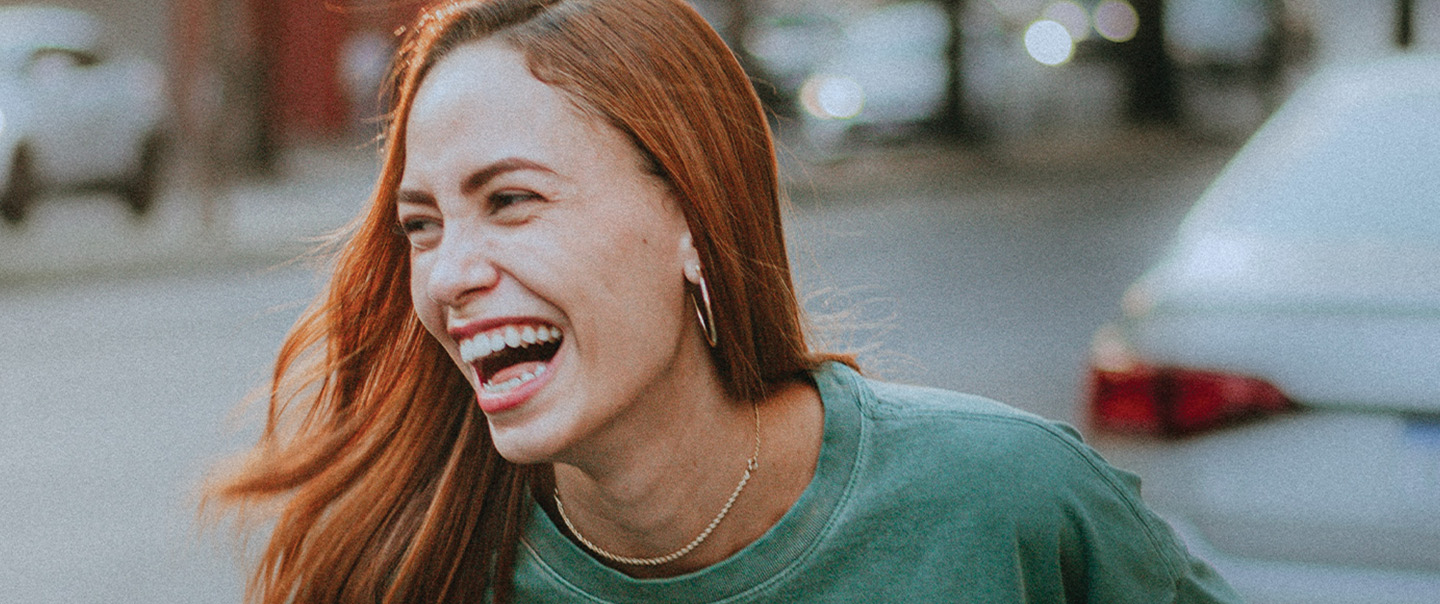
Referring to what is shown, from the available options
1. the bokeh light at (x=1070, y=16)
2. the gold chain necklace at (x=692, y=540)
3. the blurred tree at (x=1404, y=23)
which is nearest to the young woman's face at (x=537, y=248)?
the gold chain necklace at (x=692, y=540)

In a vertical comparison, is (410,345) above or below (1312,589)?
above

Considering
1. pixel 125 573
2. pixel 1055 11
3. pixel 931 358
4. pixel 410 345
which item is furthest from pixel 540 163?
pixel 1055 11

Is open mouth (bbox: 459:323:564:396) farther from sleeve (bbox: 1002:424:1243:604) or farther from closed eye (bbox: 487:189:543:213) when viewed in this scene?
sleeve (bbox: 1002:424:1243:604)

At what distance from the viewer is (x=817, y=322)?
2.56 m

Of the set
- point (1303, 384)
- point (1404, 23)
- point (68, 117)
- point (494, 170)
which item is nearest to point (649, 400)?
point (494, 170)

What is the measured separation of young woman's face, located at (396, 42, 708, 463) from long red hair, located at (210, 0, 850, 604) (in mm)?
52

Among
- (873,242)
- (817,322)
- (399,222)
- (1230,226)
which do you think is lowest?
(873,242)

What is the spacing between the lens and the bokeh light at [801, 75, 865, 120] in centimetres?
2211

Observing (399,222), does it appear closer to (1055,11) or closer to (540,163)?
(540,163)

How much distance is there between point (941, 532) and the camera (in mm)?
1941

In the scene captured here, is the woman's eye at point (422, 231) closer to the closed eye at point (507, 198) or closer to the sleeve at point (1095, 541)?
the closed eye at point (507, 198)

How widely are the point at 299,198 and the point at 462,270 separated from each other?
54.8 feet

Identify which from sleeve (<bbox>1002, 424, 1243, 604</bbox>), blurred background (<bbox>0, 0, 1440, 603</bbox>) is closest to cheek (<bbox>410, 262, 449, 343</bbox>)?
blurred background (<bbox>0, 0, 1440, 603</bbox>)

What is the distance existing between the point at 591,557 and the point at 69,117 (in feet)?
46.4
